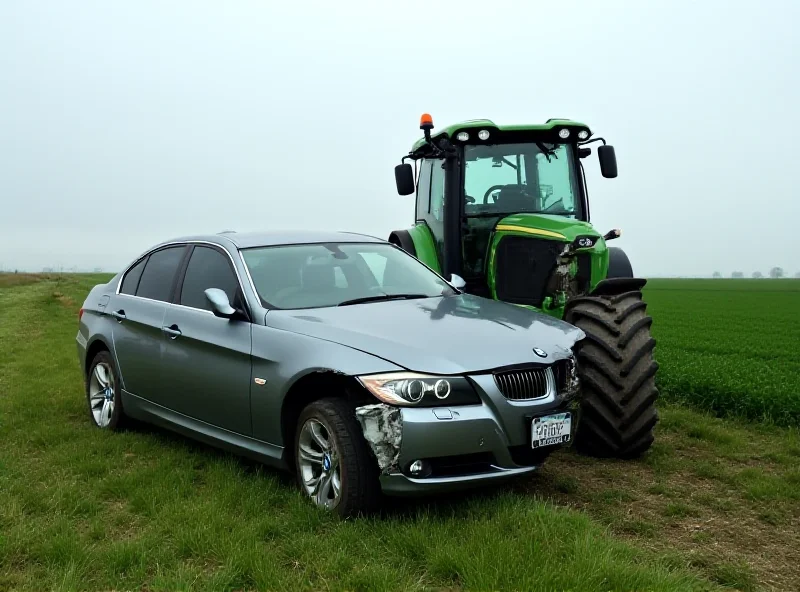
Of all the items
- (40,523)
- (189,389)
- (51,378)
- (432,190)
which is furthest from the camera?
(51,378)

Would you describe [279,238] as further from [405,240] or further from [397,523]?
[405,240]

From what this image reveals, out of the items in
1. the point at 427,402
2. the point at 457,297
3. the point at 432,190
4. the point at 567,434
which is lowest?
the point at 567,434

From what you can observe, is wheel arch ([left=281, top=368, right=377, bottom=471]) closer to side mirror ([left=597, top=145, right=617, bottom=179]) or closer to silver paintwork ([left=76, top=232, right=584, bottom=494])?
silver paintwork ([left=76, top=232, right=584, bottom=494])

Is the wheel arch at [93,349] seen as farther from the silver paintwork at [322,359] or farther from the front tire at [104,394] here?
the silver paintwork at [322,359]

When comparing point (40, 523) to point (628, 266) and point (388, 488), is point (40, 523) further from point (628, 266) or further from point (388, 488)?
point (628, 266)

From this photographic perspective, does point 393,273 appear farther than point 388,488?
Yes

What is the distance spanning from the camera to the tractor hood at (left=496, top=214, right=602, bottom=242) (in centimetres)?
689

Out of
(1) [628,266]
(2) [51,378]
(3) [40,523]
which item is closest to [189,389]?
(3) [40,523]

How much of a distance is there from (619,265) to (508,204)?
116 centimetres

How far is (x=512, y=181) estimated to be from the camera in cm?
773

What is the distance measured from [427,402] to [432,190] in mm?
4350

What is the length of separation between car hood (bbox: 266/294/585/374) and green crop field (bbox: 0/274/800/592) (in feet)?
2.73

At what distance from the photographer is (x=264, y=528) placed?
4.32 meters

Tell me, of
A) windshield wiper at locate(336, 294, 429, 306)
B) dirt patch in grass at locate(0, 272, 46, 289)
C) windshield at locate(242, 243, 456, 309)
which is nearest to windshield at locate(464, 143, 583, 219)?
windshield at locate(242, 243, 456, 309)
